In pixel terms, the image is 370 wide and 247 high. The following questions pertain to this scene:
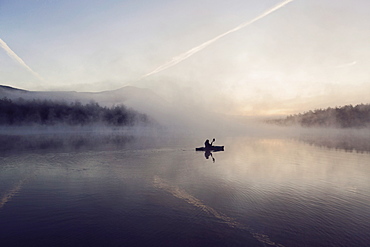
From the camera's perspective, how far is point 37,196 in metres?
24.5

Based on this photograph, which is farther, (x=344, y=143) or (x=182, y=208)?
(x=344, y=143)

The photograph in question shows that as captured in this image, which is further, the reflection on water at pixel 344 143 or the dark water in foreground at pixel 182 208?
the reflection on water at pixel 344 143

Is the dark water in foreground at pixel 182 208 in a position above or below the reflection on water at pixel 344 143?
below

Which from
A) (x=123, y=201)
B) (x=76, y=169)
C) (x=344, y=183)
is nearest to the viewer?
(x=123, y=201)

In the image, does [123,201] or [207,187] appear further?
[207,187]

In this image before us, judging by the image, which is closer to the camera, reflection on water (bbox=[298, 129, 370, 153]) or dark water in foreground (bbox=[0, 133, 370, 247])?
dark water in foreground (bbox=[0, 133, 370, 247])

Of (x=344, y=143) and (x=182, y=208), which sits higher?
(x=344, y=143)

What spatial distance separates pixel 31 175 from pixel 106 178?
11014 mm

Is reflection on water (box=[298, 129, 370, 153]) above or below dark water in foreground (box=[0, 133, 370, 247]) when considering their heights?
above

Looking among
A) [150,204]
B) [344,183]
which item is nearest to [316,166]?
[344,183]

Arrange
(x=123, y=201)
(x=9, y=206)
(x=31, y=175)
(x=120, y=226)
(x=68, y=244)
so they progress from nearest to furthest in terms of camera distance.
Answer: (x=68, y=244) → (x=120, y=226) → (x=9, y=206) → (x=123, y=201) → (x=31, y=175)

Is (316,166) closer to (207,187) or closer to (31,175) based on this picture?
(207,187)

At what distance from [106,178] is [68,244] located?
57.0 ft

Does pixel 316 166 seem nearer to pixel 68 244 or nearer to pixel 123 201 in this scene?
pixel 123 201
